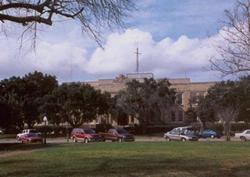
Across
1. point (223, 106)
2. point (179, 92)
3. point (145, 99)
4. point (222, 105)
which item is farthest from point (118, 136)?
point (179, 92)

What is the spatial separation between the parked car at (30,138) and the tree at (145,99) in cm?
2506

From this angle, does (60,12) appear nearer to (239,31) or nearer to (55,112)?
(239,31)

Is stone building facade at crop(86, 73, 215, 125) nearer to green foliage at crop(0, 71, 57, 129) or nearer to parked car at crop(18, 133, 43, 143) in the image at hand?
green foliage at crop(0, 71, 57, 129)

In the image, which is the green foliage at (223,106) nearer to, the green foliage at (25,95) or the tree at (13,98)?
the green foliage at (25,95)

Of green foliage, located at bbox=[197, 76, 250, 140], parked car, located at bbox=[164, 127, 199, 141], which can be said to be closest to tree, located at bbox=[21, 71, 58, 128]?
green foliage, located at bbox=[197, 76, 250, 140]

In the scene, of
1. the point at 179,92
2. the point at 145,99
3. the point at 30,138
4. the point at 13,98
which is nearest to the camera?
the point at 30,138

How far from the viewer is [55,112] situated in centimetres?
8981

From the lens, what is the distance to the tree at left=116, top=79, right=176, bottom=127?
3553 inches

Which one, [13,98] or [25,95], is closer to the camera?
[13,98]

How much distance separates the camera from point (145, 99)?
90.3 m

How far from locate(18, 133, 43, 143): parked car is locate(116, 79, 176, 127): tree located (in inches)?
987

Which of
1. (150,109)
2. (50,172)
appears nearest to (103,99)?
(150,109)

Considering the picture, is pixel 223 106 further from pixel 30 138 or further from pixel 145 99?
pixel 30 138

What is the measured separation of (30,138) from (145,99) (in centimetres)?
2799
